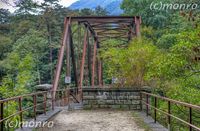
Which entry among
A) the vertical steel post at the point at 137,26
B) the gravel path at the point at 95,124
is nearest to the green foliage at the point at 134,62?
the vertical steel post at the point at 137,26

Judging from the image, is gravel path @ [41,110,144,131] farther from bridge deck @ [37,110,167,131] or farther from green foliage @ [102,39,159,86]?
green foliage @ [102,39,159,86]

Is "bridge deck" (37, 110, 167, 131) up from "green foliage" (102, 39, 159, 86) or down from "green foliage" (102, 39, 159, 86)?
down

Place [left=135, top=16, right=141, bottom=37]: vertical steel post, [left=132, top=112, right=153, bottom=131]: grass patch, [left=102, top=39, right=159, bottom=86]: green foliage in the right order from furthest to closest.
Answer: [left=135, top=16, right=141, bottom=37]: vertical steel post < [left=102, top=39, right=159, bottom=86]: green foliage < [left=132, top=112, right=153, bottom=131]: grass patch

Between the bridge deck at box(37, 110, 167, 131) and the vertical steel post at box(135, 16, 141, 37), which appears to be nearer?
the bridge deck at box(37, 110, 167, 131)

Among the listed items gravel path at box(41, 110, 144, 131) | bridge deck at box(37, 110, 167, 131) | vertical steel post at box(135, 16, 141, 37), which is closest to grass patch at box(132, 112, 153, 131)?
bridge deck at box(37, 110, 167, 131)

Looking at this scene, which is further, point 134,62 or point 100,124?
point 134,62

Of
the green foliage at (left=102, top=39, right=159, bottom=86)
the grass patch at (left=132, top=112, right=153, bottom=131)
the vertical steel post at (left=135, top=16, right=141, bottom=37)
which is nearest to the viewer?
the grass patch at (left=132, top=112, right=153, bottom=131)

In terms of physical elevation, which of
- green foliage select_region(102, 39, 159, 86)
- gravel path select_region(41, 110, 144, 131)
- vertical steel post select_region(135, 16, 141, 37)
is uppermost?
vertical steel post select_region(135, 16, 141, 37)

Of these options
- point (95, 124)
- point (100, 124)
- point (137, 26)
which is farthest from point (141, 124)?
point (137, 26)

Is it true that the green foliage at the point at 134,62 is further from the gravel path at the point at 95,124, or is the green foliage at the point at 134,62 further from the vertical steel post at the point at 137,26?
the gravel path at the point at 95,124

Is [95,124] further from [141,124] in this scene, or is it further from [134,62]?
[134,62]

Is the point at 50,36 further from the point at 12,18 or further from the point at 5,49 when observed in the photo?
the point at 12,18

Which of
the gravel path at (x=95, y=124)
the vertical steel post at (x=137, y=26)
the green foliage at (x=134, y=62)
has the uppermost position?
the vertical steel post at (x=137, y=26)

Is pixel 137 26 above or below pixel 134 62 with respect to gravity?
above
